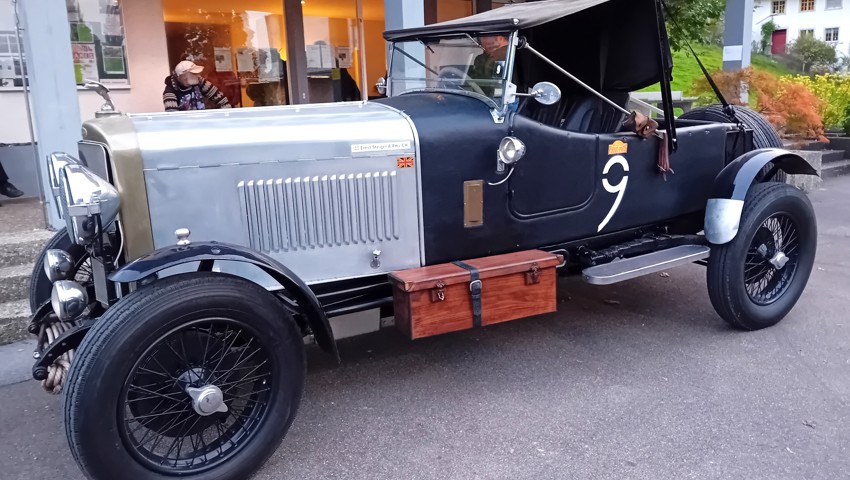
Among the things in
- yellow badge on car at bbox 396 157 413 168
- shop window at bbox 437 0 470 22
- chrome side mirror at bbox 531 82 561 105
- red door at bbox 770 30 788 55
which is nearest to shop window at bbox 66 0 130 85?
shop window at bbox 437 0 470 22

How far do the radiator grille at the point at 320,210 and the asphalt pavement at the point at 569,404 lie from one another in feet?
2.89

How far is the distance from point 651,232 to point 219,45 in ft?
21.6

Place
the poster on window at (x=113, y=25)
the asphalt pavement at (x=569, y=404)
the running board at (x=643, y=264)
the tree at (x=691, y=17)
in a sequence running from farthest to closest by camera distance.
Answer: the tree at (x=691, y=17), the poster on window at (x=113, y=25), the running board at (x=643, y=264), the asphalt pavement at (x=569, y=404)

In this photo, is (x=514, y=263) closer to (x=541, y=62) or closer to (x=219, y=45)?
(x=541, y=62)

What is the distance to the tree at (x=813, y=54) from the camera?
33.2 meters

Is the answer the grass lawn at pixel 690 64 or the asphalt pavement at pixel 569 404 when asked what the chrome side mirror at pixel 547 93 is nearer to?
the asphalt pavement at pixel 569 404

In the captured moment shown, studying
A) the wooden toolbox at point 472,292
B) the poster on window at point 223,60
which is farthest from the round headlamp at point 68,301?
the poster on window at point 223,60

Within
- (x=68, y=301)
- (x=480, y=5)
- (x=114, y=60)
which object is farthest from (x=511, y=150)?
(x=480, y=5)

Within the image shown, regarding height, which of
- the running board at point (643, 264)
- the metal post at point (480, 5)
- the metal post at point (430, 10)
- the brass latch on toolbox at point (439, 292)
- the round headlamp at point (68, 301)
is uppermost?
the metal post at point (480, 5)

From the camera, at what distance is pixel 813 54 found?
111 feet

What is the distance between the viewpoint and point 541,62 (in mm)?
4211

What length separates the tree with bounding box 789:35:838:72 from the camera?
33.2 meters

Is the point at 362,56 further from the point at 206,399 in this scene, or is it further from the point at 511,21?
the point at 206,399

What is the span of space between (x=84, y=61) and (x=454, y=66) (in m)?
5.45
